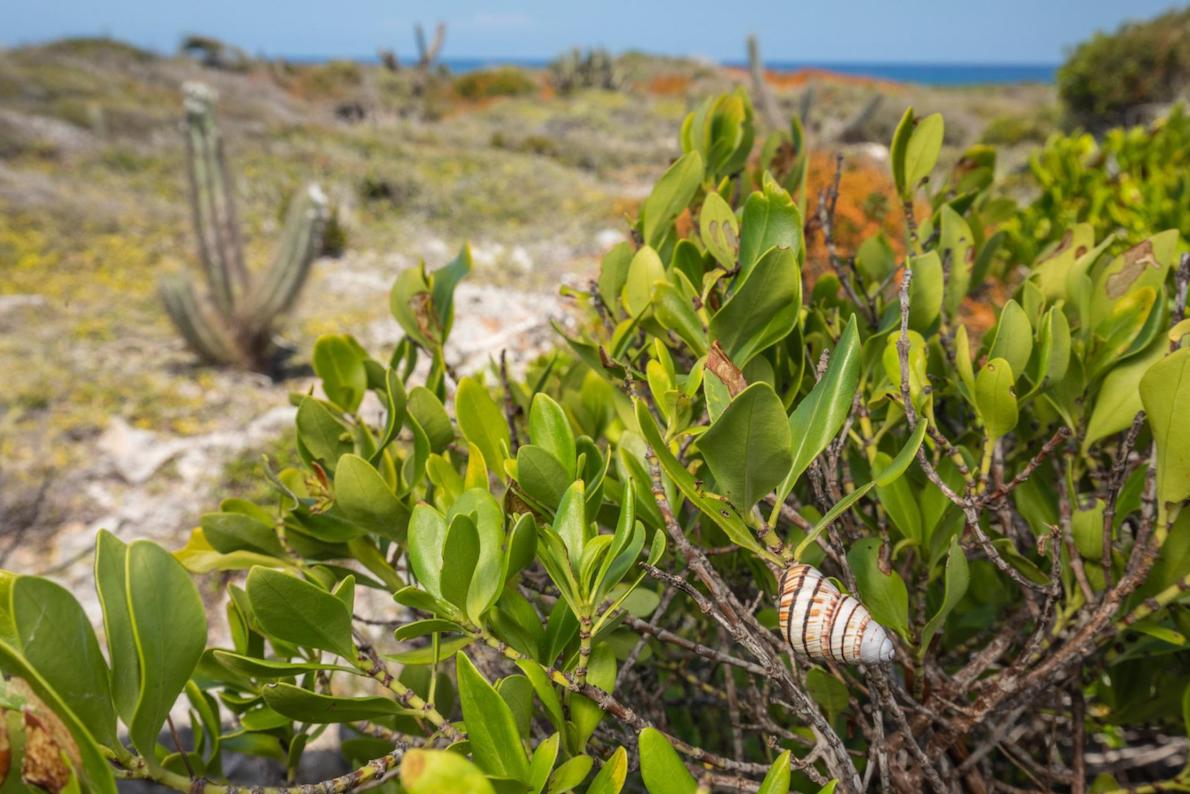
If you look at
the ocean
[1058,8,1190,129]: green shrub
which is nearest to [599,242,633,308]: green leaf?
[1058,8,1190,129]: green shrub

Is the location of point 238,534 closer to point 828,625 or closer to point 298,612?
point 298,612

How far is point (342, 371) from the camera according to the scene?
0.79 meters

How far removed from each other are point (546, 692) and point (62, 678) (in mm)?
257

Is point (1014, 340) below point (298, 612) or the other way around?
the other way around

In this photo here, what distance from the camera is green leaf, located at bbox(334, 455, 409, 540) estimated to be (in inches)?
21.5

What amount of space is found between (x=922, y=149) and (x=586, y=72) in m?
18.8

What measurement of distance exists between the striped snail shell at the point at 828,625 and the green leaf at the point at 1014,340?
239 mm

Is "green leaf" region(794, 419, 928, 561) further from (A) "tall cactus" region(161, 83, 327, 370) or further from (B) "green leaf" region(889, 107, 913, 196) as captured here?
(A) "tall cactus" region(161, 83, 327, 370)

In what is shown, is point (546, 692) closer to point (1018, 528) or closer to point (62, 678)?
point (62, 678)

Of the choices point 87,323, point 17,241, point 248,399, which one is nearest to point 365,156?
point 17,241

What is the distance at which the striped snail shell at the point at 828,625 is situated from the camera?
438 mm

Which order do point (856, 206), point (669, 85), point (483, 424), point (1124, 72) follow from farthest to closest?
point (669, 85)
point (1124, 72)
point (856, 206)
point (483, 424)

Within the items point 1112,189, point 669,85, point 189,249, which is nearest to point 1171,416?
point 1112,189

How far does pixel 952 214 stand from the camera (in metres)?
0.79
